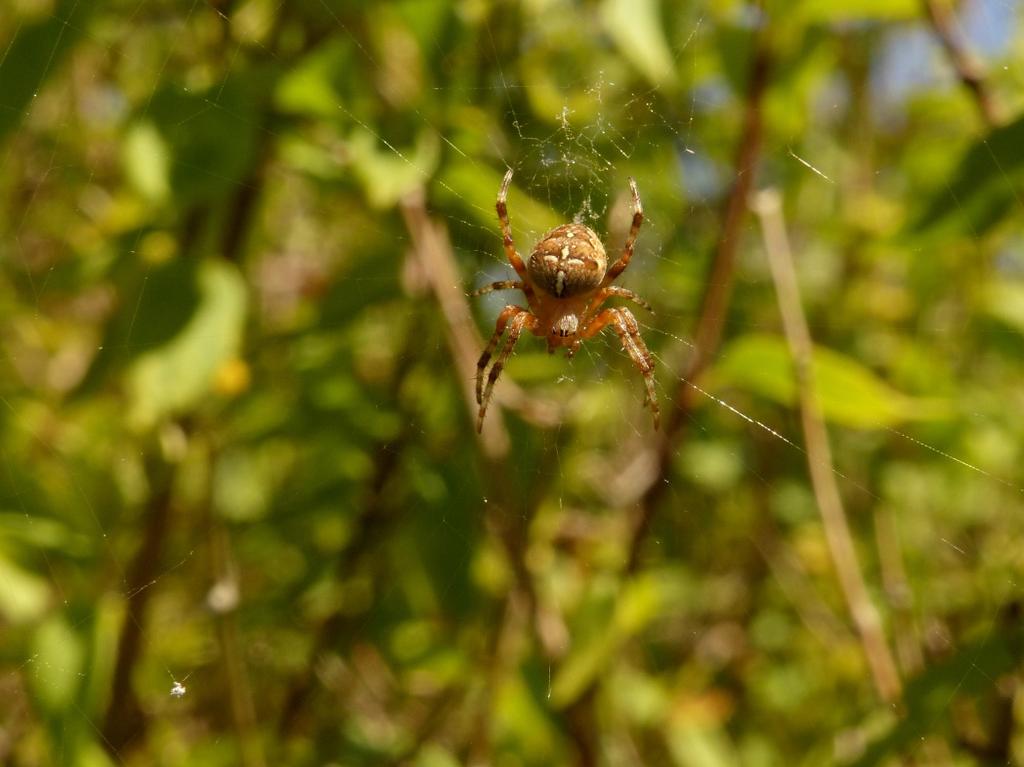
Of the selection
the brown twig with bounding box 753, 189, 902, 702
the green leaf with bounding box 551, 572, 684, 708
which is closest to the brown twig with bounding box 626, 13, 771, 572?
the brown twig with bounding box 753, 189, 902, 702

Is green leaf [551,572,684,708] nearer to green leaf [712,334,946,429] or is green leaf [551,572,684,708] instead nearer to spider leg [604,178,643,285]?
green leaf [712,334,946,429]

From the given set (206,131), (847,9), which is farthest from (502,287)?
(847,9)

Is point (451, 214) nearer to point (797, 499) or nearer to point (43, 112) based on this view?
point (797, 499)

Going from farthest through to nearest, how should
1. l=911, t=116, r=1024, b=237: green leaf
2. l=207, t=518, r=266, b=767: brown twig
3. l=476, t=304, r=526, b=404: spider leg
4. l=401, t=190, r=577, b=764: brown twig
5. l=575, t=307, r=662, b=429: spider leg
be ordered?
l=575, t=307, r=662, b=429: spider leg < l=476, t=304, r=526, b=404: spider leg < l=207, t=518, r=266, b=767: brown twig < l=401, t=190, r=577, b=764: brown twig < l=911, t=116, r=1024, b=237: green leaf

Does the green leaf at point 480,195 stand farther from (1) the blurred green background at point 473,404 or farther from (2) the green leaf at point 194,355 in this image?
(2) the green leaf at point 194,355

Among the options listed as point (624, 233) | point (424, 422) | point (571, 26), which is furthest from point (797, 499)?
point (571, 26)

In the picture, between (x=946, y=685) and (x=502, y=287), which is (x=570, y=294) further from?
(x=946, y=685)

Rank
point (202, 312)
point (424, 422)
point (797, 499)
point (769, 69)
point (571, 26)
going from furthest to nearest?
point (797, 499), point (571, 26), point (424, 422), point (769, 69), point (202, 312)

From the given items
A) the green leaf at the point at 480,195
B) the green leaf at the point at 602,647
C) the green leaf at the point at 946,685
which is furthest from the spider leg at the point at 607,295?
the green leaf at the point at 946,685
